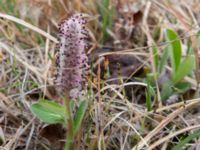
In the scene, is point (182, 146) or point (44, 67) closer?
point (182, 146)

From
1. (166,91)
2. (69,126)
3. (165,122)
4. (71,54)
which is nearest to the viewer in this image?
(71,54)

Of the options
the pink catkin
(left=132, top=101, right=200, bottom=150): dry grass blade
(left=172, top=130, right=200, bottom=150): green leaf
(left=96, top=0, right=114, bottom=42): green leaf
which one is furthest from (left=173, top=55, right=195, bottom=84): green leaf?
the pink catkin

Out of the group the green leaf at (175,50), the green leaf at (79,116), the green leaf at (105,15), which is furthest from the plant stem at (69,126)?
the green leaf at (105,15)

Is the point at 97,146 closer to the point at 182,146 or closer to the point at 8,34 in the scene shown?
the point at 182,146

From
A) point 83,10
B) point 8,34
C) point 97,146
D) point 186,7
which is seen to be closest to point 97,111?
point 97,146

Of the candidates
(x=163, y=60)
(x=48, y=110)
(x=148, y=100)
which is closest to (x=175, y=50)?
(x=163, y=60)

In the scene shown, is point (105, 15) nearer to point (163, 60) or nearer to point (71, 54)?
point (163, 60)

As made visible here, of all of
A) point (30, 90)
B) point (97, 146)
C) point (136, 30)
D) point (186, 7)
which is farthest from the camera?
point (186, 7)
